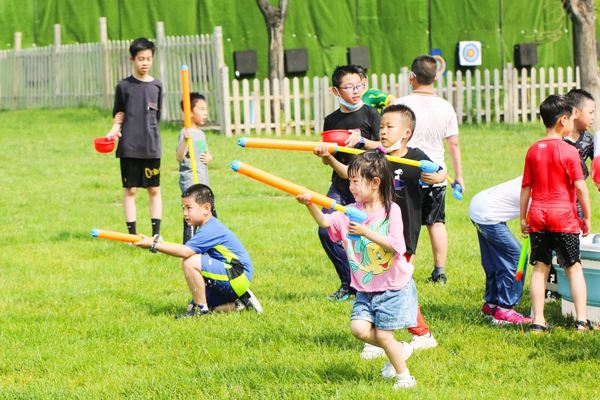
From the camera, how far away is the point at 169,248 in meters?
7.56

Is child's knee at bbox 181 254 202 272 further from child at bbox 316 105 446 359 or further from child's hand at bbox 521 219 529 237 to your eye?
child's hand at bbox 521 219 529 237

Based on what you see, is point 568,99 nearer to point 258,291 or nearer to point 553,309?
point 553,309

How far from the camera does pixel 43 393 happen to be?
5.95m

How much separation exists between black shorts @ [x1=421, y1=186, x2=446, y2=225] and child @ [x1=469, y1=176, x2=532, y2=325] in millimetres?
1296

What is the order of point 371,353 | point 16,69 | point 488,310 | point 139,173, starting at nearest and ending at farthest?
point 371,353 < point 488,310 < point 139,173 < point 16,69

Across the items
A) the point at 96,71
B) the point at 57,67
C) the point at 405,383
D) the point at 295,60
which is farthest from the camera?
the point at 57,67

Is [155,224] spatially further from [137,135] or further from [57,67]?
[57,67]

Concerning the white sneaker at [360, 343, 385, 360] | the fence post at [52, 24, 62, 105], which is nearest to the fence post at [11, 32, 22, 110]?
the fence post at [52, 24, 62, 105]

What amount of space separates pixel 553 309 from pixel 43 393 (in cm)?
386

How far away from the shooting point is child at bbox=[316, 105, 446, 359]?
670 centimetres

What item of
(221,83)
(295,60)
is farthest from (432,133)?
(295,60)

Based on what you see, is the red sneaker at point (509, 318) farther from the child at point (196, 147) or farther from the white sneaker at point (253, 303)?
the child at point (196, 147)

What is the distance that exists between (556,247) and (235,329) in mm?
2238

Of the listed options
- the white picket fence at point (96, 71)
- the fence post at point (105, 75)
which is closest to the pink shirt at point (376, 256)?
the white picket fence at point (96, 71)
